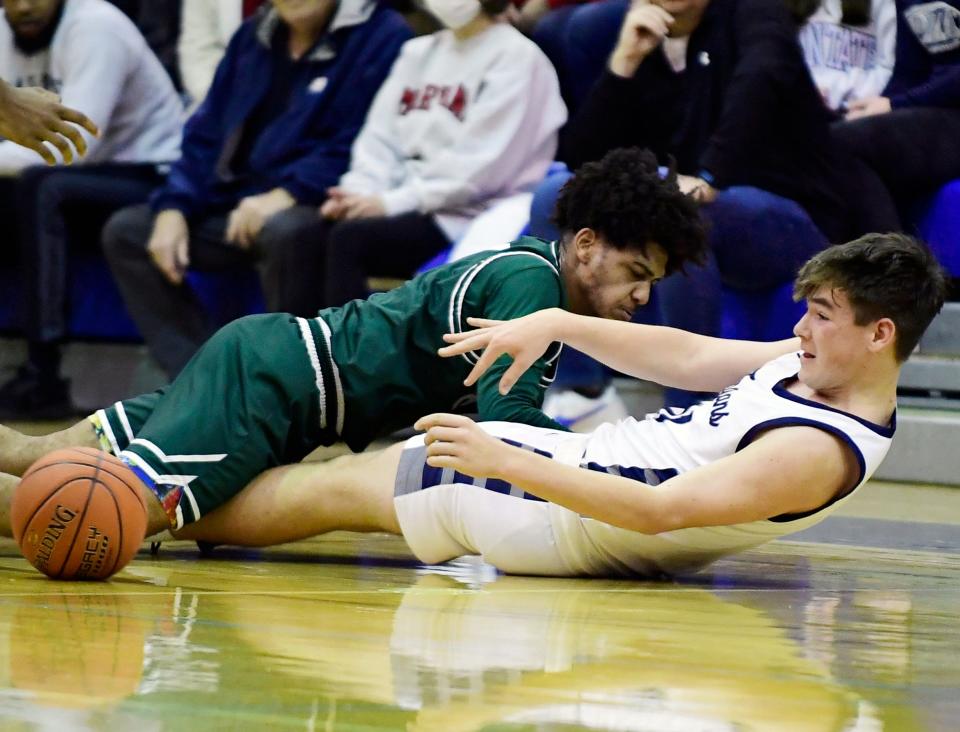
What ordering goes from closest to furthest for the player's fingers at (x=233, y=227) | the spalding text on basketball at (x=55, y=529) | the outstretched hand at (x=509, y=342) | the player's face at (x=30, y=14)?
1. the spalding text on basketball at (x=55, y=529)
2. the outstretched hand at (x=509, y=342)
3. the player's fingers at (x=233, y=227)
4. the player's face at (x=30, y=14)

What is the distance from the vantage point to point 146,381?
8.05 meters

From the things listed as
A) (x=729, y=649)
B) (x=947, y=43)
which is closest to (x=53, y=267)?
(x=947, y=43)

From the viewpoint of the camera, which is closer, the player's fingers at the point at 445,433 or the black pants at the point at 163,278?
the player's fingers at the point at 445,433

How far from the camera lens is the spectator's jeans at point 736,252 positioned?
5789mm

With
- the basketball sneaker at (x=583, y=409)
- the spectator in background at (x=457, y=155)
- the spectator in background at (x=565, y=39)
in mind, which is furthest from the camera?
the spectator in background at (x=565, y=39)

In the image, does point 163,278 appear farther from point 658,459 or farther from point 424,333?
point 658,459

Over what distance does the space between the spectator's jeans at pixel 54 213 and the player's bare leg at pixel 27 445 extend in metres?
3.88

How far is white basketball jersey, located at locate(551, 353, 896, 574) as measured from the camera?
3.07m

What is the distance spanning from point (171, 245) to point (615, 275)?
152 inches

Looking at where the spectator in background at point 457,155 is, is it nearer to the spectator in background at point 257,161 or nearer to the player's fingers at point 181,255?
the spectator in background at point 257,161

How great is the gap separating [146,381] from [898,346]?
5581mm

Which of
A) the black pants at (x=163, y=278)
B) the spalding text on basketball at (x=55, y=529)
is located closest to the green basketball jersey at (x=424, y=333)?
the spalding text on basketball at (x=55, y=529)

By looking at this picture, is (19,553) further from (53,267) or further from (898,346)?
(53,267)

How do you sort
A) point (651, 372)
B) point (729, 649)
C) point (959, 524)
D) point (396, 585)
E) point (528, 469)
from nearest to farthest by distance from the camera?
point (729, 649), point (528, 469), point (396, 585), point (651, 372), point (959, 524)
